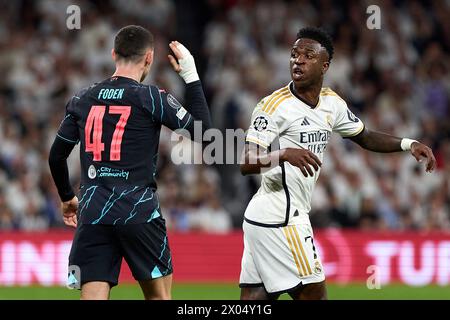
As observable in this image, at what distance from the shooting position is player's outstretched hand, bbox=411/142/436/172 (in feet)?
22.7

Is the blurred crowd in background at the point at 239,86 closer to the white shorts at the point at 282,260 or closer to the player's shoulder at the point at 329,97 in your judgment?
the player's shoulder at the point at 329,97

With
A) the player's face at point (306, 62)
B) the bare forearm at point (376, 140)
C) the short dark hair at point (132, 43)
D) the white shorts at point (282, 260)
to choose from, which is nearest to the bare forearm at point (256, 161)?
Answer: the white shorts at point (282, 260)

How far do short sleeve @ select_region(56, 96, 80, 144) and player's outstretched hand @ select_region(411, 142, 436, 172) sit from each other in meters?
2.35

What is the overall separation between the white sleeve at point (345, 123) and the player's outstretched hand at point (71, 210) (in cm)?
194

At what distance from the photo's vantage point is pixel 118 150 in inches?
247

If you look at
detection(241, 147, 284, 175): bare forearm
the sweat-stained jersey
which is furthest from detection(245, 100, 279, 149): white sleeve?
the sweat-stained jersey

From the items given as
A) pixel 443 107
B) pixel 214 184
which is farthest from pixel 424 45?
pixel 214 184

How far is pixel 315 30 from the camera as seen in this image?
22.8 ft

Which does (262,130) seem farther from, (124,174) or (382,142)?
(382,142)

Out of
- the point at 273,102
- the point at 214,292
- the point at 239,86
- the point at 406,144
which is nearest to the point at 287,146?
the point at 273,102

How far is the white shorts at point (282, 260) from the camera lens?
6.82 m

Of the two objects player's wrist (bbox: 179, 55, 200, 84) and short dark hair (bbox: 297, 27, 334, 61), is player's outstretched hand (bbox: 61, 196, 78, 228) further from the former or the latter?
short dark hair (bbox: 297, 27, 334, 61)

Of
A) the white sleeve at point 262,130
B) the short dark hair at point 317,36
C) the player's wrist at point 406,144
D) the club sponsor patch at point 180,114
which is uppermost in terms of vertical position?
the short dark hair at point 317,36

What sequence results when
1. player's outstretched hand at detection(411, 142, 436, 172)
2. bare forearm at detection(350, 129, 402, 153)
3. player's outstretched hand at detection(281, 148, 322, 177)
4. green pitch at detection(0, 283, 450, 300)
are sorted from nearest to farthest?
player's outstretched hand at detection(281, 148, 322, 177), player's outstretched hand at detection(411, 142, 436, 172), bare forearm at detection(350, 129, 402, 153), green pitch at detection(0, 283, 450, 300)
